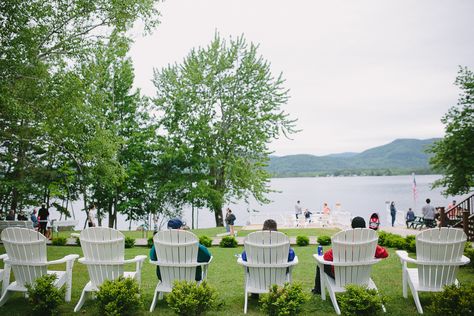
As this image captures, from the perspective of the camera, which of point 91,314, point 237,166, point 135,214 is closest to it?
point 91,314

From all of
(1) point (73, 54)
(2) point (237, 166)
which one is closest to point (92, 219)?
(1) point (73, 54)

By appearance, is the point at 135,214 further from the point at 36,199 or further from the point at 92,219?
the point at 92,219

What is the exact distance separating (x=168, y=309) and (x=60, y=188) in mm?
22990

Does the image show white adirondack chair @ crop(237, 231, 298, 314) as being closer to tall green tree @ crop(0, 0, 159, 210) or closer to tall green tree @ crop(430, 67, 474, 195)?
tall green tree @ crop(0, 0, 159, 210)

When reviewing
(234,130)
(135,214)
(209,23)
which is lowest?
(135,214)

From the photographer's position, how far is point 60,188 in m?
26.0

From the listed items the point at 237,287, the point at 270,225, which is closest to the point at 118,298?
the point at 270,225

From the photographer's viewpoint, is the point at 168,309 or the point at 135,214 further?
the point at 135,214

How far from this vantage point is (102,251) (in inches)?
227

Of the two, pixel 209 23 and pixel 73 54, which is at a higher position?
pixel 209 23

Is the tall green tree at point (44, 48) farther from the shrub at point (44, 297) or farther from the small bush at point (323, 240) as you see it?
the small bush at point (323, 240)

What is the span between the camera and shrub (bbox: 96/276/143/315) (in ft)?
16.9

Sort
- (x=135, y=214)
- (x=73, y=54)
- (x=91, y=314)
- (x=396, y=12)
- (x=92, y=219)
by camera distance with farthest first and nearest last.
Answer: (x=135, y=214)
(x=396, y=12)
(x=92, y=219)
(x=73, y=54)
(x=91, y=314)

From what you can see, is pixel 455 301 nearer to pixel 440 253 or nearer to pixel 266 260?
pixel 440 253
